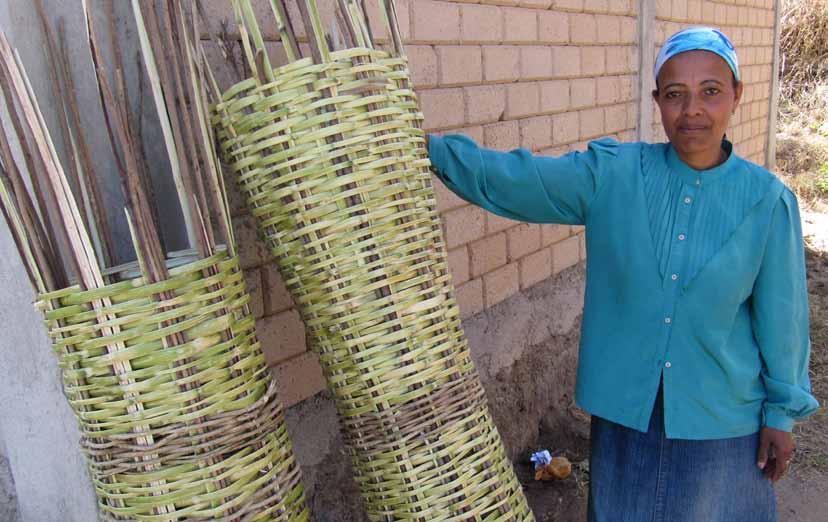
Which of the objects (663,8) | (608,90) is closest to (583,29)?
(608,90)

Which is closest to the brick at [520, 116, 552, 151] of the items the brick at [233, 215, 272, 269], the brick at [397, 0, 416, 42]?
the brick at [397, 0, 416, 42]

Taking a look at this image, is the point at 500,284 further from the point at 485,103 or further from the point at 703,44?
the point at 703,44

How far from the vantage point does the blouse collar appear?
76.3 inches

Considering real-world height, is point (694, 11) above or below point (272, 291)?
above

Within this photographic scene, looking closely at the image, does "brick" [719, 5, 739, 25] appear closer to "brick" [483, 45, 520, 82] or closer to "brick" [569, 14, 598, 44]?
"brick" [569, 14, 598, 44]

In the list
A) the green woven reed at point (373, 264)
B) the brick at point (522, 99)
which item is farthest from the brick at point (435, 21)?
the green woven reed at point (373, 264)

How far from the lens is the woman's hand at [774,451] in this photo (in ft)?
6.51

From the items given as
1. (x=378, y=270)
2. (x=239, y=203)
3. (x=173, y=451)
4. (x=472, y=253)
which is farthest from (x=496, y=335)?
(x=173, y=451)

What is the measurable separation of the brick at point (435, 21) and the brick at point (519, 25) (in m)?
0.39

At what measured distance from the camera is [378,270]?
1.35 meters

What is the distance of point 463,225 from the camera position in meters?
2.95

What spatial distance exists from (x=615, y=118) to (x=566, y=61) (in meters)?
0.71

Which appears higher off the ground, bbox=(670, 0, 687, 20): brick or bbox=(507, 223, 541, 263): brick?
bbox=(670, 0, 687, 20): brick

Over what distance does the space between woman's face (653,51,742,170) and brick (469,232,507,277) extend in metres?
1.23
